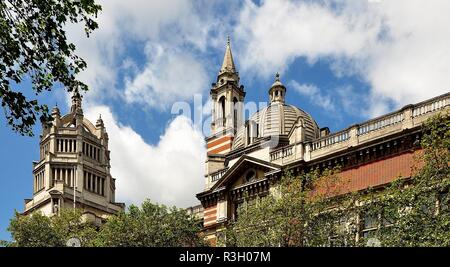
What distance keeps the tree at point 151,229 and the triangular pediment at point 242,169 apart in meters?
3.42

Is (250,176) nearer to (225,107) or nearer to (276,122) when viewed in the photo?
(276,122)

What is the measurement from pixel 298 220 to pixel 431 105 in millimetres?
9685

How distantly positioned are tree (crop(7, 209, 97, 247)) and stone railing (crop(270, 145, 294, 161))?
16.8 metres

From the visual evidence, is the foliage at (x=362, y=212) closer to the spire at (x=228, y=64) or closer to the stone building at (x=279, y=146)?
the stone building at (x=279, y=146)

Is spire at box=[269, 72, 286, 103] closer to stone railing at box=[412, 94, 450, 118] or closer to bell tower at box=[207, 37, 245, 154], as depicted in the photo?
bell tower at box=[207, 37, 245, 154]

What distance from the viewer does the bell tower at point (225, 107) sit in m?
57.3

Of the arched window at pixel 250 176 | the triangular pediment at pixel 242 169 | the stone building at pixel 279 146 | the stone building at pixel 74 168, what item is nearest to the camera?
the stone building at pixel 279 146

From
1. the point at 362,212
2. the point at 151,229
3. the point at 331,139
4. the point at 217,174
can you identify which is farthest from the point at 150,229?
the point at 362,212

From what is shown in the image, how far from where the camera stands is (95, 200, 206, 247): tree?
144 ft

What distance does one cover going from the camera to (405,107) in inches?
1407

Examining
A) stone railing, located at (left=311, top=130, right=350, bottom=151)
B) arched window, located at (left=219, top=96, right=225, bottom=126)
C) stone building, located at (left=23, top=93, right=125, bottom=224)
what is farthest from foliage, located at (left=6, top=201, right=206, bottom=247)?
stone building, located at (left=23, top=93, right=125, bottom=224)

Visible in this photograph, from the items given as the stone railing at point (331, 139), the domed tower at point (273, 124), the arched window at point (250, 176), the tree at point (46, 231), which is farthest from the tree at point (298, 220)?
the tree at point (46, 231)
